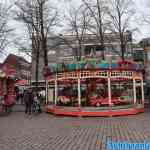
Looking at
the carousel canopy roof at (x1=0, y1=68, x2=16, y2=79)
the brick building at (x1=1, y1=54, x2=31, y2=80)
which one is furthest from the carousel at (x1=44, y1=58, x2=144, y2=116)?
the brick building at (x1=1, y1=54, x2=31, y2=80)

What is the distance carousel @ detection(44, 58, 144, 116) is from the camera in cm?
2275

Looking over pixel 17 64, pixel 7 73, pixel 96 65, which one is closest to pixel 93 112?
pixel 96 65

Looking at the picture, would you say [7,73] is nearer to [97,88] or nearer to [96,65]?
[97,88]

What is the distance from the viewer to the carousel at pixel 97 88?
896 inches

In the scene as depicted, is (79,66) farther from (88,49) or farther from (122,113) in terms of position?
(88,49)

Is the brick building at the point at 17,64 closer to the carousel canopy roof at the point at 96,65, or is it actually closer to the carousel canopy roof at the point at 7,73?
the carousel canopy roof at the point at 7,73

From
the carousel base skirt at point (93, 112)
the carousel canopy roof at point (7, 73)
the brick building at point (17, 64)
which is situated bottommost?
the carousel base skirt at point (93, 112)

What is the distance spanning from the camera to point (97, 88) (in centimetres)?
2345

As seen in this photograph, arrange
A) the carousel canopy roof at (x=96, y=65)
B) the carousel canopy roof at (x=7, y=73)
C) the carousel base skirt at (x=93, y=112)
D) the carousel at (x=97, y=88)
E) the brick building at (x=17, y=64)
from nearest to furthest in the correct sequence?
the carousel base skirt at (x=93, y=112) → the carousel at (x=97, y=88) → the carousel canopy roof at (x=96, y=65) → the carousel canopy roof at (x=7, y=73) → the brick building at (x=17, y=64)

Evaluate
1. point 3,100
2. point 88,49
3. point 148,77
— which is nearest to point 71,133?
point 3,100

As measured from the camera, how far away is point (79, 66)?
23.0 meters

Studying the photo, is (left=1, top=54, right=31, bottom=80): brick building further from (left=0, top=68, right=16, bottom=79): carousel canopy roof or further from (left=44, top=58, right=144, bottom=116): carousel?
(left=44, top=58, right=144, bottom=116): carousel

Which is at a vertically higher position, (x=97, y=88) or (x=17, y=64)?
(x=17, y=64)

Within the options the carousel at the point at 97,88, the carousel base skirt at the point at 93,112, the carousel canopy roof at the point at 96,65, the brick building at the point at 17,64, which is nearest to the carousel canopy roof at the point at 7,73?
the brick building at the point at 17,64
